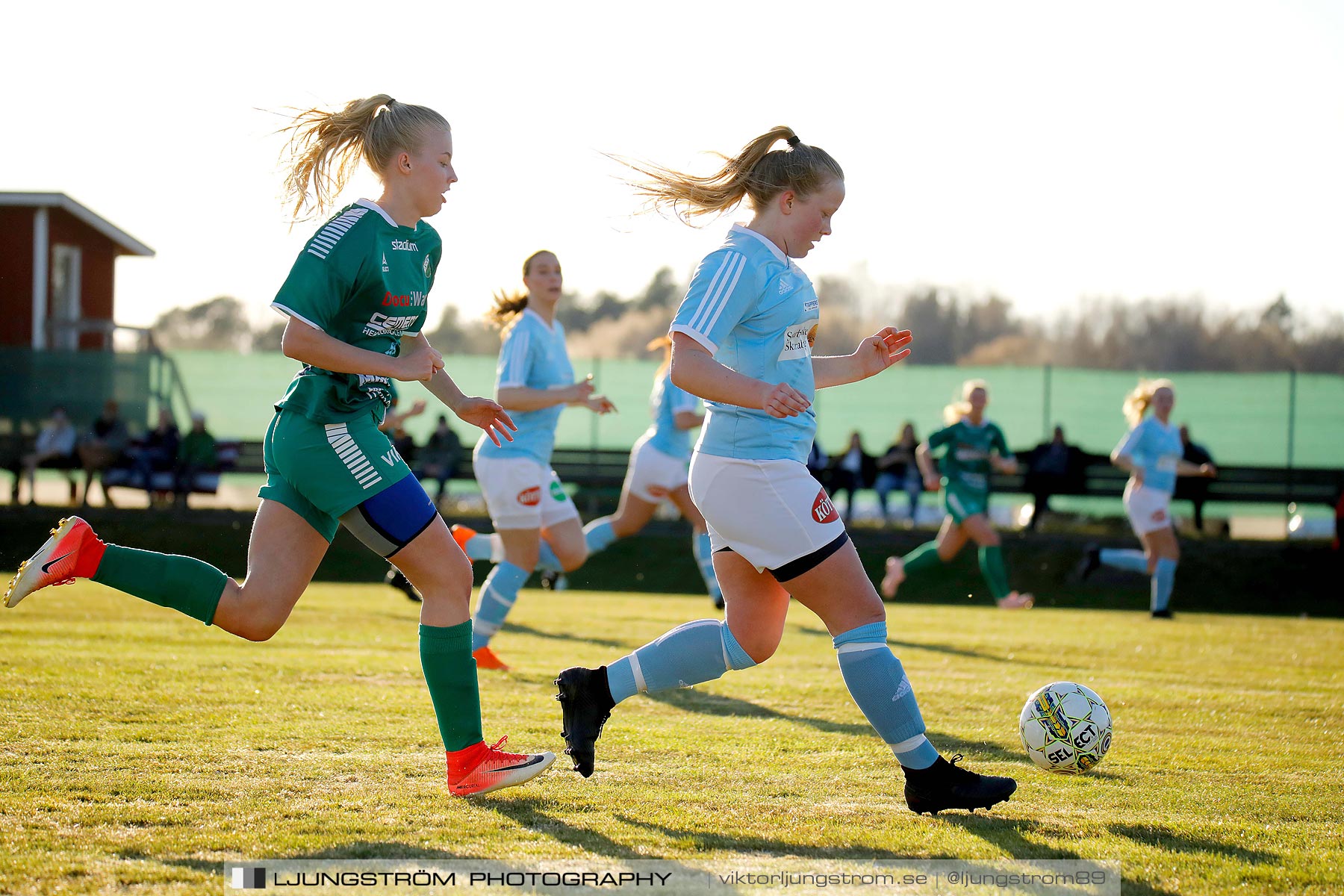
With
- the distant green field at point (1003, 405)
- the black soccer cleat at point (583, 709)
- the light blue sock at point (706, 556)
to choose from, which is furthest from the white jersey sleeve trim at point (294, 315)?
the distant green field at point (1003, 405)

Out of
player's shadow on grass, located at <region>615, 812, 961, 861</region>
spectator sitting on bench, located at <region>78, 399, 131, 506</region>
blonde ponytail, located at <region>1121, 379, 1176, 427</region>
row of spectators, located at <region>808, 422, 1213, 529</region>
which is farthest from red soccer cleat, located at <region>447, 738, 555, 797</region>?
spectator sitting on bench, located at <region>78, 399, 131, 506</region>

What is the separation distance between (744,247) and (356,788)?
2.08 m

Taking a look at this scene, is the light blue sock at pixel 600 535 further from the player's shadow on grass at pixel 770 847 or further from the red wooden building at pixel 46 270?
the red wooden building at pixel 46 270

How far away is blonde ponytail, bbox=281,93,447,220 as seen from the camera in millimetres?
4184

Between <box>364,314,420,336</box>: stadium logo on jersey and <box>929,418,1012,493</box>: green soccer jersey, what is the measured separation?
8095 mm

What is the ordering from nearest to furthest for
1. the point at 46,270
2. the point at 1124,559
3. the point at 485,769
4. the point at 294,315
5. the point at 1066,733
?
the point at 294,315, the point at 485,769, the point at 1066,733, the point at 1124,559, the point at 46,270

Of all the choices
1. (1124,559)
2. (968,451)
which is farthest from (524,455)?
(1124,559)

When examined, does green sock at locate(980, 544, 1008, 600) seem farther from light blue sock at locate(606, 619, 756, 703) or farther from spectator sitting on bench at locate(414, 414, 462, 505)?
spectator sitting on bench at locate(414, 414, 462, 505)

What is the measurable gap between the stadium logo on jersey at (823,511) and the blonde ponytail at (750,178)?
962mm

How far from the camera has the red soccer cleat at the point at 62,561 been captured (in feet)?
13.4

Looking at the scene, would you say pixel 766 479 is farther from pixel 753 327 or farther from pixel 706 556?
pixel 706 556

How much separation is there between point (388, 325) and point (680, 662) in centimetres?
145

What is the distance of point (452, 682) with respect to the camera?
418 cm

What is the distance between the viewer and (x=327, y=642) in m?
8.42
